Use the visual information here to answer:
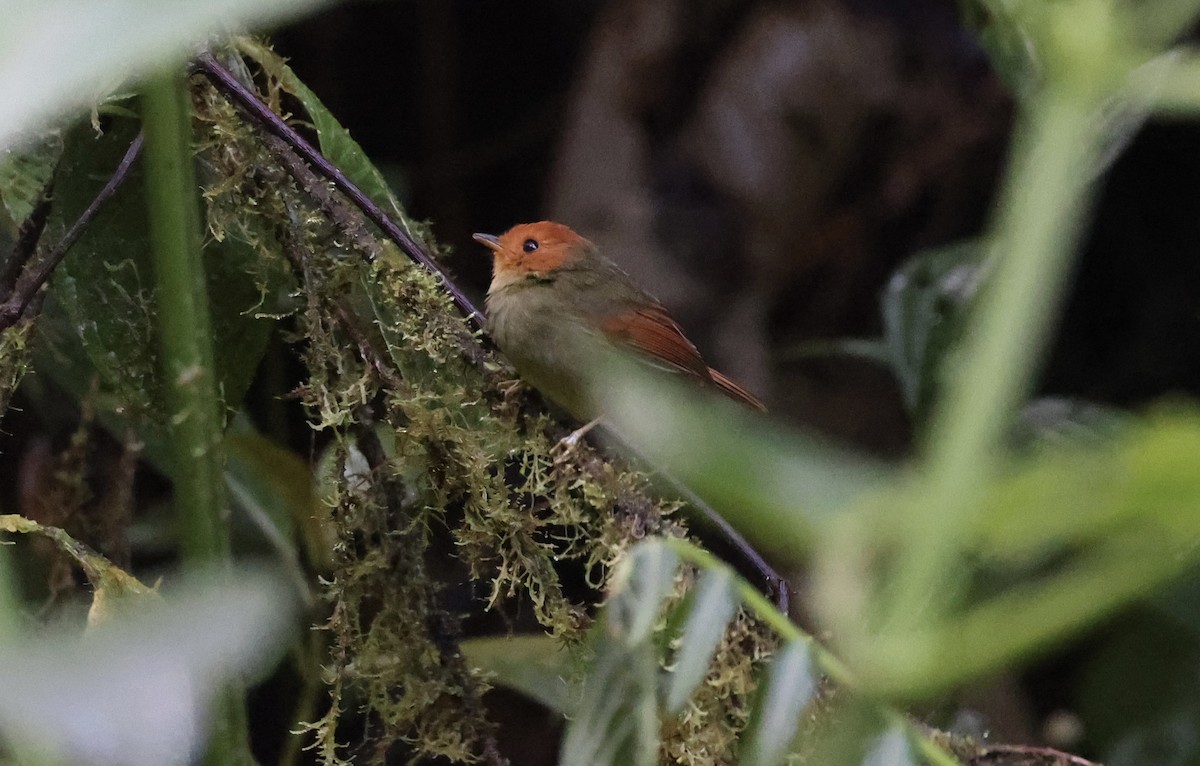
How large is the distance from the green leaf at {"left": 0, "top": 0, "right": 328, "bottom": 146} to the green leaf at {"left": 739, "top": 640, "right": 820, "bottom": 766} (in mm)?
375

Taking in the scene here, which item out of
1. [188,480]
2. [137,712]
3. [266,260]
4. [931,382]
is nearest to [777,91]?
[931,382]

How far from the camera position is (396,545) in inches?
47.1

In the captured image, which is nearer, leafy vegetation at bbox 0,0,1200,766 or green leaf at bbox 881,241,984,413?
leafy vegetation at bbox 0,0,1200,766

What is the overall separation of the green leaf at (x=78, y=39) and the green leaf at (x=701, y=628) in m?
0.35

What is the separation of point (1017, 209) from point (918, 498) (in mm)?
114

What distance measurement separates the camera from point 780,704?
545 mm

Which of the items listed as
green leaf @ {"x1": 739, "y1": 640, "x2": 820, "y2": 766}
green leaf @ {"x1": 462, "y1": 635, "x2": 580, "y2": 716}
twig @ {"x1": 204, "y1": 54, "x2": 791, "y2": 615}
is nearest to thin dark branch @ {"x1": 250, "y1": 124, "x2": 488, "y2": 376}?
twig @ {"x1": 204, "y1": 54, "x2": 791, "y2": 615}

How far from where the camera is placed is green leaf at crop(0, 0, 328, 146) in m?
0.28

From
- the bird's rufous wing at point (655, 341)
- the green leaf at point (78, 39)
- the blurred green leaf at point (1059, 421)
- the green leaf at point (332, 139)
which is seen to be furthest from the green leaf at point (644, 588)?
the bird's rufous wing at point (655, 341)

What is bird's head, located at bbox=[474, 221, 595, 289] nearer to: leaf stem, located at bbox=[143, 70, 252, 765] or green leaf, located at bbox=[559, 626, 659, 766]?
leaf stem, located at bbox=[143, 70, 252, 765]

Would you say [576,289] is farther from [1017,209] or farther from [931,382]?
[1017,209]

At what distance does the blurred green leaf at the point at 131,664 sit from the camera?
290mm

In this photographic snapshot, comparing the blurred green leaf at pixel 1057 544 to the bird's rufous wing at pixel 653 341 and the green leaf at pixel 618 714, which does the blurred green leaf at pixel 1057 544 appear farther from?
the bird's rufous wing at pixel 653 341

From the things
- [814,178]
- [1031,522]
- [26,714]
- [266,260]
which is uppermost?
[814,178]
